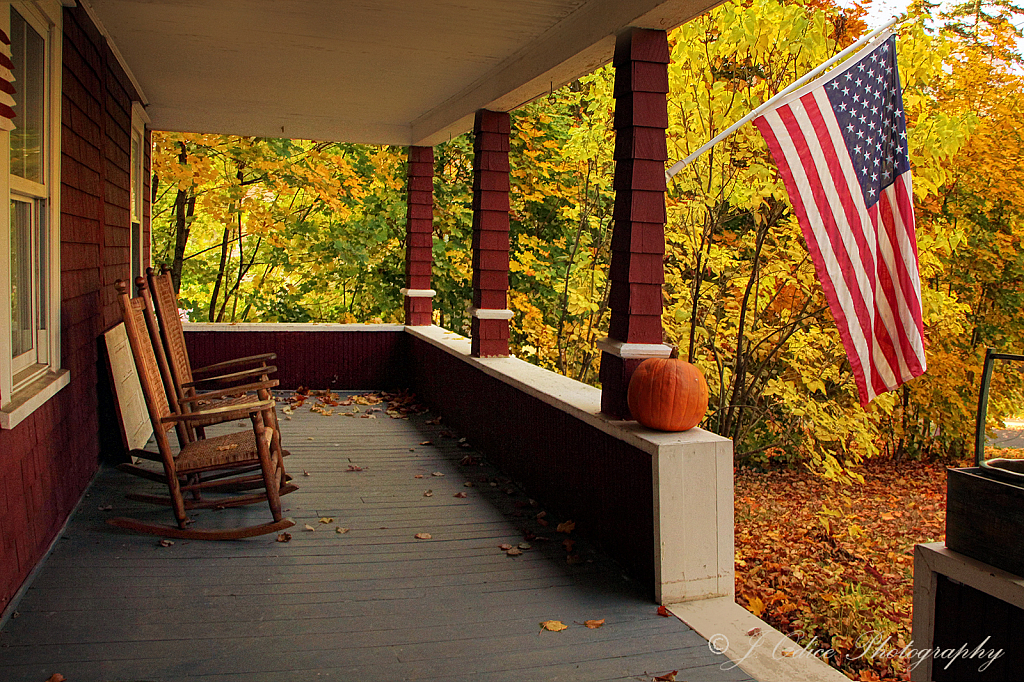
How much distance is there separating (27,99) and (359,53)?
2450 millimetres

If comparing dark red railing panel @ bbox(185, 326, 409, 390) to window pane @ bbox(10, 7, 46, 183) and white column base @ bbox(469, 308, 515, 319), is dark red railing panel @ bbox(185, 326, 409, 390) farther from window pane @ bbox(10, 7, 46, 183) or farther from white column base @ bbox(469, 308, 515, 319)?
window pane @ bbox(10, 7, 46, 183)

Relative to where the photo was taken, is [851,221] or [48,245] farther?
[48,245]

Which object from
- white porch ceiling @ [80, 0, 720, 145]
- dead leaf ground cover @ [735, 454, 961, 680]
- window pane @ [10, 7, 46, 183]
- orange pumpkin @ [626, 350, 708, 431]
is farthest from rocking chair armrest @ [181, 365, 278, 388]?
dead leaf ground cover @ [735, 454, 961, 680]

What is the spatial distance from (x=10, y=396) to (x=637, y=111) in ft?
9.43

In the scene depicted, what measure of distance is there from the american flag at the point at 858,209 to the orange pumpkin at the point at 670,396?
66 cm

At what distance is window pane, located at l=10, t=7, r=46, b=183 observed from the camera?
3.47 m

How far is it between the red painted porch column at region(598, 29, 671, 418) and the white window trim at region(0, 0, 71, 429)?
251 centimetres

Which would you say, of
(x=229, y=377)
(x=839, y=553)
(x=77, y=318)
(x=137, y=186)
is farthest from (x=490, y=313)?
(x=839, y=553)

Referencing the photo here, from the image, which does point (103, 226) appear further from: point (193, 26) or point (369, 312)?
point (369, 312)

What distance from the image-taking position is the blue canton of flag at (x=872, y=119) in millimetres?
3191

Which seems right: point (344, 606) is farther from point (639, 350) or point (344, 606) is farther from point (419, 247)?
point (419, 247)

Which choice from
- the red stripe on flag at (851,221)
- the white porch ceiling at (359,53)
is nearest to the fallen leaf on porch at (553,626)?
the red stripe on flag at (851,221)

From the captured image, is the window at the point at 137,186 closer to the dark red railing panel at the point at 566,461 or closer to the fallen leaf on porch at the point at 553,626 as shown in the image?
the dark red railing panel at the point at 566,461

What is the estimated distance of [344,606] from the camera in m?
3.35
